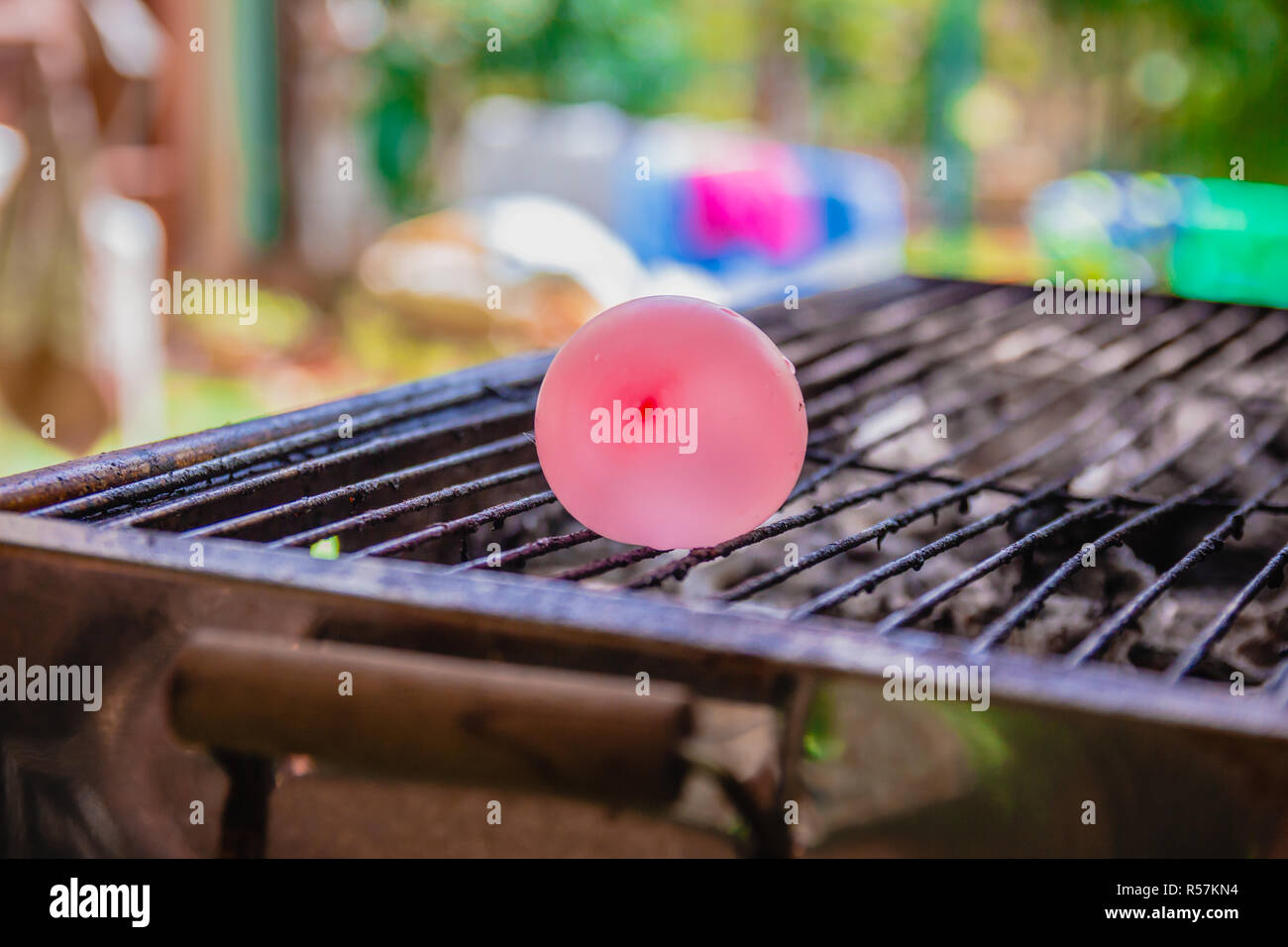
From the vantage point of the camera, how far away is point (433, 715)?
1.40 metres

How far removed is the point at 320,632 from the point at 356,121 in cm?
1039

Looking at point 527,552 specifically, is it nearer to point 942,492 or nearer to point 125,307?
point 942,492

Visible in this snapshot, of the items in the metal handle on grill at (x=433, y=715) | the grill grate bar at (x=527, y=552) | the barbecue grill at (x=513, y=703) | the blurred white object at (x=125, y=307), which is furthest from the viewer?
the blurred white object at (x=125, y=307)

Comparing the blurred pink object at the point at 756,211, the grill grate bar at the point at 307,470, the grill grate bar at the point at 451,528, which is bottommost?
the grill grate bar at the point at 451,528

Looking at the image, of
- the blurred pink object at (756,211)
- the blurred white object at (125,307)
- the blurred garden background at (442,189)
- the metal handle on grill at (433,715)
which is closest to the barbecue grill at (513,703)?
the metal handle on grill at (433,715)

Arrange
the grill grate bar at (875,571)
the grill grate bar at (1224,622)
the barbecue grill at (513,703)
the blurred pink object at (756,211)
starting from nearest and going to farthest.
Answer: the barbecue grill at (513,703)
the grill grate bar at (1224,622)
the grill grate bar at (875,571)
the blurred pink object at (756,211)

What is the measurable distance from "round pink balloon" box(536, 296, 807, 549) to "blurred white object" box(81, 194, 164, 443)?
5073mm

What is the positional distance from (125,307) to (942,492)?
4.95 metres

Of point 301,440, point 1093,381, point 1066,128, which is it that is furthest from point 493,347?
point 1066,128

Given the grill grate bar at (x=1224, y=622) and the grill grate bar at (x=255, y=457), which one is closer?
the grill grate bar at (x=1224, y=622)

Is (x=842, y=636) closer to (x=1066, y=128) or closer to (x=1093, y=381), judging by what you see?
(x=1093, y=381)

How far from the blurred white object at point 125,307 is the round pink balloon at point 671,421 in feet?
16.6

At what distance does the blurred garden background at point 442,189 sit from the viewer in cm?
619

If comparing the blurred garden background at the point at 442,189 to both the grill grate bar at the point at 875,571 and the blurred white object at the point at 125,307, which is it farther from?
the grill grate bar at the point at 875,571
